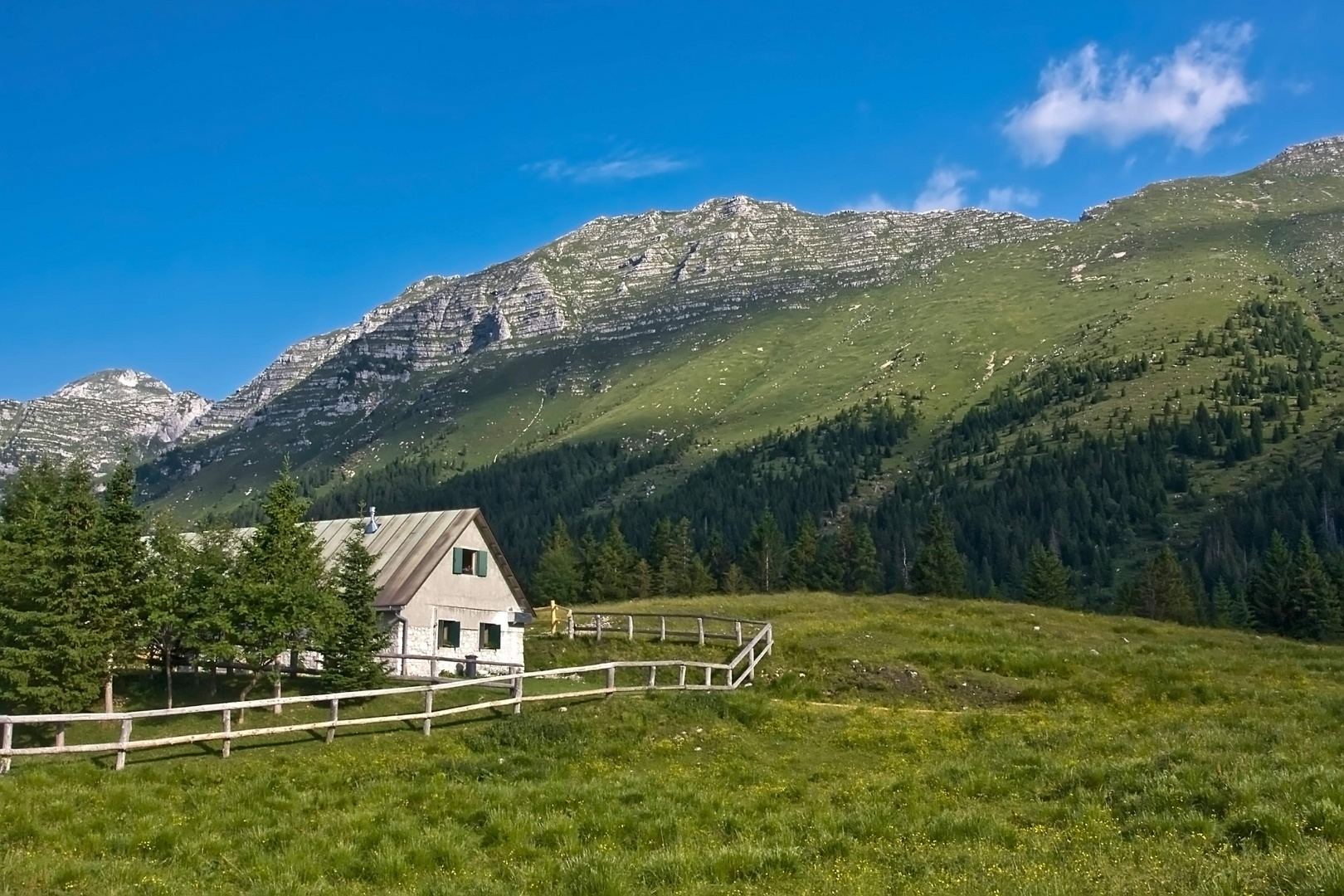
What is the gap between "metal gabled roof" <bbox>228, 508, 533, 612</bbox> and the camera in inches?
1718

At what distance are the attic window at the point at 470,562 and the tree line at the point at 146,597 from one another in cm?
859

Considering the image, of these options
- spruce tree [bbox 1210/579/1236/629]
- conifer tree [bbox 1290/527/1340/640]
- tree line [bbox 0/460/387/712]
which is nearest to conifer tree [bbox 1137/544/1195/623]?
spruce tree [bbox 1210/579/1236/629]

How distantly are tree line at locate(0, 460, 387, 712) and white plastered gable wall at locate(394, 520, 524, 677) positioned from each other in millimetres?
6352

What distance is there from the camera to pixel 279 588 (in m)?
33.1

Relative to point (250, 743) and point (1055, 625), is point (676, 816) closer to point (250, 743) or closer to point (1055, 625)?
point (250, 743)

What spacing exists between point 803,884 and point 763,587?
335 ft

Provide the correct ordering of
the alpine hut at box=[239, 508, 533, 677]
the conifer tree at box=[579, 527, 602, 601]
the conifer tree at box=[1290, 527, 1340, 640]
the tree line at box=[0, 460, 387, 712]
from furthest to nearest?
the conifer tree at box=[579, 527, 602, 601] → the conifer tree at box=[1290, 527, 1340, 640] → the alpine hut at box=[239, 508, 533, 677] → the tree line at box=[0, 460, 387, 712]

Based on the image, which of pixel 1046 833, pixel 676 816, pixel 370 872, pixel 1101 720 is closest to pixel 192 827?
pixel 370 872

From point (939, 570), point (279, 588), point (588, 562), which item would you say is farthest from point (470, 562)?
point (588, 562)

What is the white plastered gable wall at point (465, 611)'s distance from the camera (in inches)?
1716

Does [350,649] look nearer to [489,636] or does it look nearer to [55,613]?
[55,613]

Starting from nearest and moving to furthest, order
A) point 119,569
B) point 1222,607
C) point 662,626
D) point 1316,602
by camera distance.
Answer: point 119,569
point 662,626
point 1316,602
point 1222,607

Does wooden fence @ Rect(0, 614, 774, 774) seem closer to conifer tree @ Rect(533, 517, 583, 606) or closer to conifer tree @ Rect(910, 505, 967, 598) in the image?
conifer tree @ Rect(910, 505, 967, 598)

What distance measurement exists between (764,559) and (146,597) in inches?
3452
